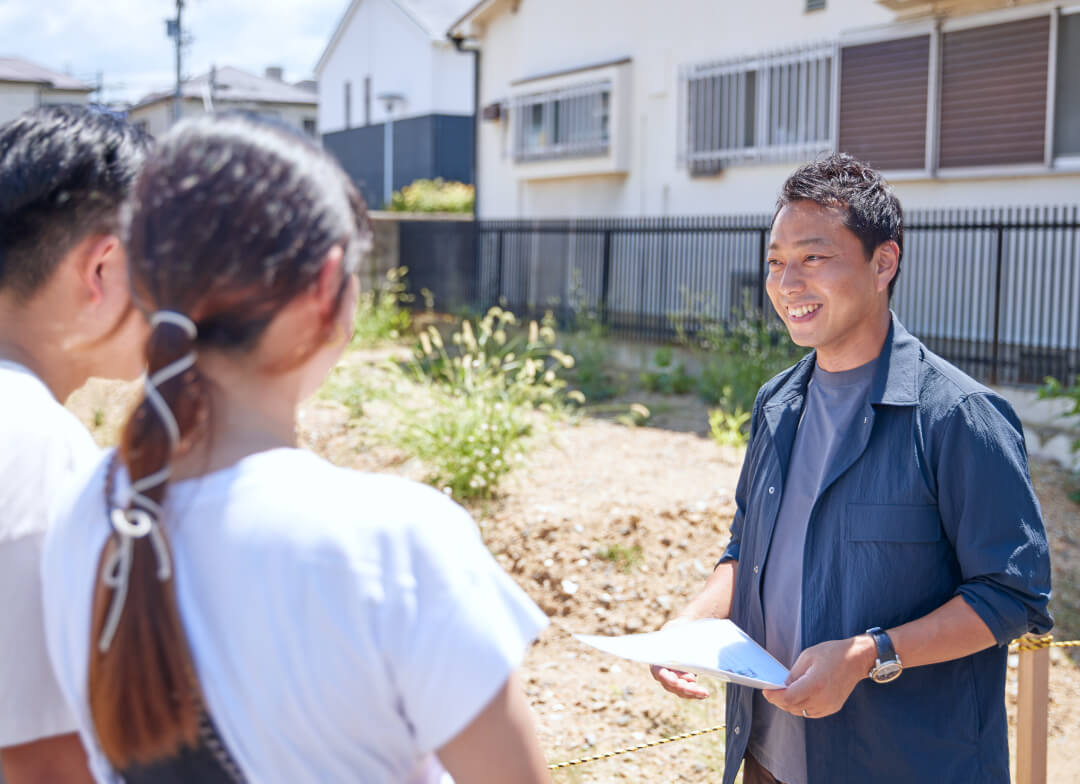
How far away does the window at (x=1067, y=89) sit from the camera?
31.4ft

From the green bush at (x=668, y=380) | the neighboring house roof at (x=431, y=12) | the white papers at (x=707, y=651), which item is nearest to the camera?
the white papers at (x=707, y=651)

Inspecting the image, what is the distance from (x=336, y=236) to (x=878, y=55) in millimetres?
10928

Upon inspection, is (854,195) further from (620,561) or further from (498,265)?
(498,265)

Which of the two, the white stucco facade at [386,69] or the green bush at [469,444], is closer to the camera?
the green bush at [469,444]

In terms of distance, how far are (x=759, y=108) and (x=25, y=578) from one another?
39.7ft

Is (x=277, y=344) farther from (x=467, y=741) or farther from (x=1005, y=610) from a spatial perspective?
(x=1005, y=610)

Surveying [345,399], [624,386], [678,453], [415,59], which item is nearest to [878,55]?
[624,386]

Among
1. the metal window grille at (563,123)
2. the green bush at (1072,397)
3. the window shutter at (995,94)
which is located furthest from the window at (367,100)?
the green bush at (1072,397)

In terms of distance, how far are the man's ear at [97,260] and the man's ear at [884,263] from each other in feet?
5.22

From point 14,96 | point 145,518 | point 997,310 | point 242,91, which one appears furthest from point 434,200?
point 14,96

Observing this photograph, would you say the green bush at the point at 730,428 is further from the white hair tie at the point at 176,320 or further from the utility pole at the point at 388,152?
the utility pole at the point at 388,152

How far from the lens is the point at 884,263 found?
247 cm

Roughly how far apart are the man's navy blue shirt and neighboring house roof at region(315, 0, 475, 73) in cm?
2855

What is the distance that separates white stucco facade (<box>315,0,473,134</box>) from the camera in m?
30.7
